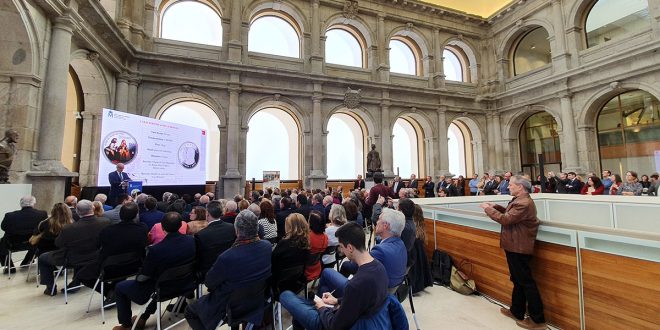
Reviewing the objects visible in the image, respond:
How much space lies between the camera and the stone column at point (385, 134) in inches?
552

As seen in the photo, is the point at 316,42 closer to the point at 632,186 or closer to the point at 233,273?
the point at 632,186

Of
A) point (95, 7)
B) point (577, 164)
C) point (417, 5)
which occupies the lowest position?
point (577, 164)

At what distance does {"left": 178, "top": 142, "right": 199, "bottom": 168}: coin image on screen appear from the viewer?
934 cm

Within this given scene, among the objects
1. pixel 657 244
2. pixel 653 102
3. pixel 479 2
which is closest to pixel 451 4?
pixel 479 2

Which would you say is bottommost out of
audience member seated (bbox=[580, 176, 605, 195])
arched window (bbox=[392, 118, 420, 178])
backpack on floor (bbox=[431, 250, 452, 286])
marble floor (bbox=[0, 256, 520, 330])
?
marble floor (bbox=[0, 256, 520, 330])

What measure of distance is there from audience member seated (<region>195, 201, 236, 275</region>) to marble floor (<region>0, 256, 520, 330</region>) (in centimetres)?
71

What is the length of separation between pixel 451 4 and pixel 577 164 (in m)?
10.1

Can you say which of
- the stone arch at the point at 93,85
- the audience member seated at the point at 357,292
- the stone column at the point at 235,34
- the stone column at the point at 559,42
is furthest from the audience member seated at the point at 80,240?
the stone column at the point at 559,42

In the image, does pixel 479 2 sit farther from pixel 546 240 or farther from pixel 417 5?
pixel 546 240

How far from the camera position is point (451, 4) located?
624 inches

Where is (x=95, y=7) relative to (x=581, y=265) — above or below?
above

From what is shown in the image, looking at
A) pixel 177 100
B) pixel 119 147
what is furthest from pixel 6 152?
pixel 177 100


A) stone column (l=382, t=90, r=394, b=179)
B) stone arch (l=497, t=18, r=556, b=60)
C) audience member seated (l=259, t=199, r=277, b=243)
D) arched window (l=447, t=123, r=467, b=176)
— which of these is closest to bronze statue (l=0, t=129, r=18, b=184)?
audience member seated (l=259, t=199, r=277, b=243)

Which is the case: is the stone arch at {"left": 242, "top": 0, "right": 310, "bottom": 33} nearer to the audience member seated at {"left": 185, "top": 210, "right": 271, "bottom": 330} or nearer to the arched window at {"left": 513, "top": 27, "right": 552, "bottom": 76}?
the arched window at {"left": 513, "top": 27, "right": 552, "bottom": 76}
